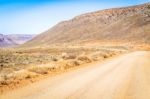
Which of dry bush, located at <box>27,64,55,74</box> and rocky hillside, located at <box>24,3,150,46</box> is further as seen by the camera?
rocky hillside, located at <box>24,3,150,46</box>

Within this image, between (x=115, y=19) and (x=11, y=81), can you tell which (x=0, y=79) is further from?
(x=115, y=19)

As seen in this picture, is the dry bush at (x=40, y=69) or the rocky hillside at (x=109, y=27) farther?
the rocky hillside at (x=109, y=27)

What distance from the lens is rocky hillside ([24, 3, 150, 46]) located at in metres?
133

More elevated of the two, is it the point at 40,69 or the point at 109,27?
the point at 40,69

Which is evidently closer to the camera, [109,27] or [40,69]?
[40,69]

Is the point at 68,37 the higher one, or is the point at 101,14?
the point at 101,14

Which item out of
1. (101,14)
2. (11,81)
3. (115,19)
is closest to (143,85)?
(11,81)

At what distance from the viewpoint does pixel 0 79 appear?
47.2 ft

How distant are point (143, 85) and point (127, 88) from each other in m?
1.19

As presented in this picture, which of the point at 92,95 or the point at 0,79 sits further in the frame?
the point at 0,79

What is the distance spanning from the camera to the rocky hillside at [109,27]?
133125 millimetres

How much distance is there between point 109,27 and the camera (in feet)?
501

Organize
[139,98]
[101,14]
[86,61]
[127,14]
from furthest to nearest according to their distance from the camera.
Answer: [101,14] → [127,14] → [86,61] → [139,98]

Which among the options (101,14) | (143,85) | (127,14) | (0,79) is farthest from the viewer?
(101,14)
